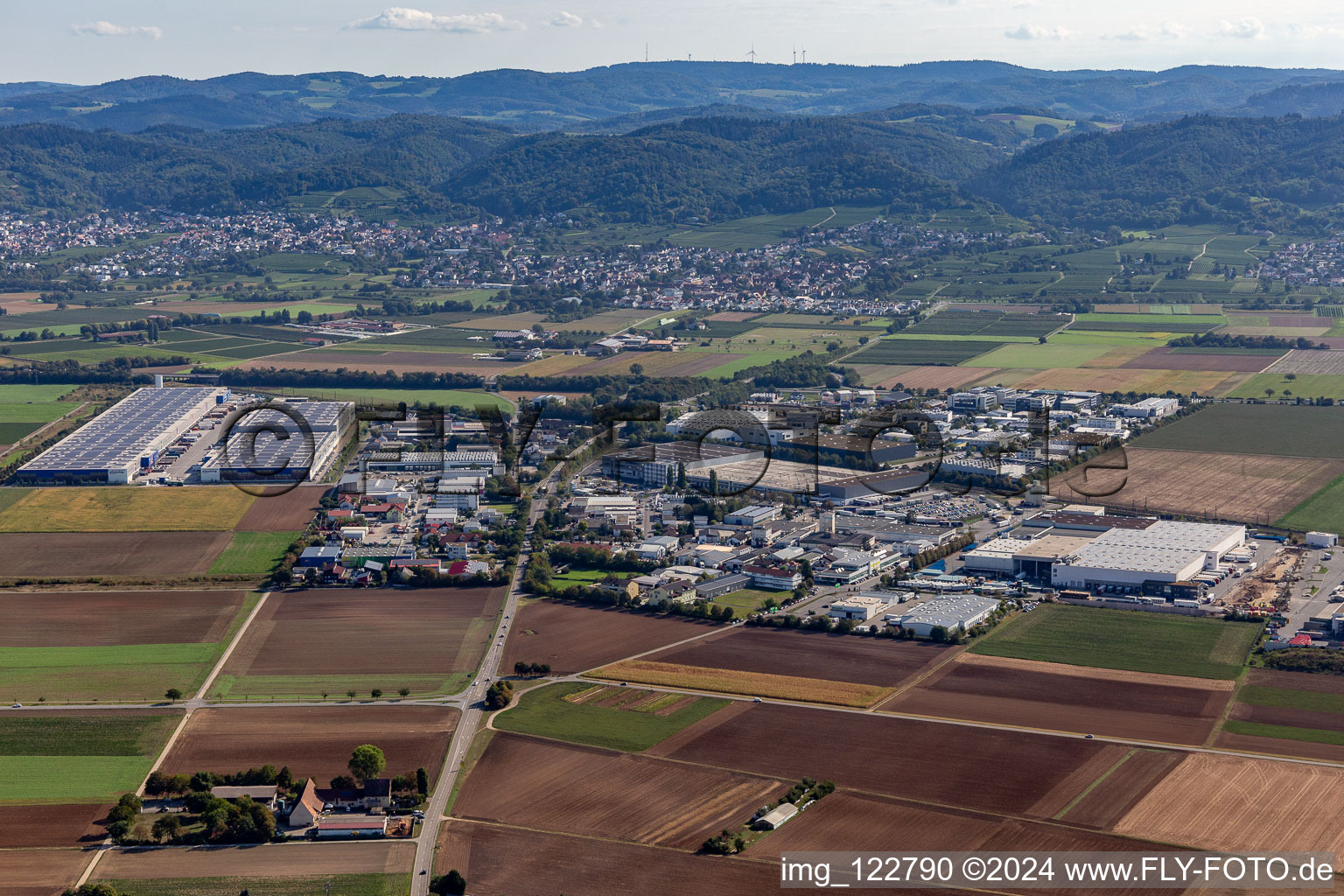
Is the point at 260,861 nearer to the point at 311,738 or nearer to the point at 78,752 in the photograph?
the point at 311,738

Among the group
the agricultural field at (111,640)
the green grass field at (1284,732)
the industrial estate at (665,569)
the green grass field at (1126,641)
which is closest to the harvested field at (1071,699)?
the industrial estate at (665,569)

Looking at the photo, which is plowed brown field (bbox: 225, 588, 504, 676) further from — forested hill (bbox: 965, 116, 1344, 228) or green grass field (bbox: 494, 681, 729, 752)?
forested hill (bbox: 965, 116, 1344, 228)

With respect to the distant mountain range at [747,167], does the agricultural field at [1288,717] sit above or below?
below

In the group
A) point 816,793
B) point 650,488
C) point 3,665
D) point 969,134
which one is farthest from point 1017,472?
point 969,134

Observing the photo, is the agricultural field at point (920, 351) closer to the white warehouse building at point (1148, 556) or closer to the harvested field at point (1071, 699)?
the white warehouse building at point (1148, 556)

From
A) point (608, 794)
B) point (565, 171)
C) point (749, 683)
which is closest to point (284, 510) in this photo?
point (749, 683)

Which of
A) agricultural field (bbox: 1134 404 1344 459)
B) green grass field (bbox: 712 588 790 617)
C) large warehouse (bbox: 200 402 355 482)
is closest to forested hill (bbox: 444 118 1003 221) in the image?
agricultural field (bbox: 1134 404 1344 459)
